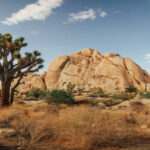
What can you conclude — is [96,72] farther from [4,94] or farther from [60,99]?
[4,94]

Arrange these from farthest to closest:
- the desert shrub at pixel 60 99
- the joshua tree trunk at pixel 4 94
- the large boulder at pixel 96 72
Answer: the large boulder at pixel 96 72 < the desert shrub at pixel 60 99 < the joshua tree trunk at pixel 4 94

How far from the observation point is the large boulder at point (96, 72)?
48688 mm

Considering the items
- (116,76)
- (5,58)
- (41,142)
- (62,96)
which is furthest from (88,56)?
(41,142)

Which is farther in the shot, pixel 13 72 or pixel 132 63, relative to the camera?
pixel 132 63

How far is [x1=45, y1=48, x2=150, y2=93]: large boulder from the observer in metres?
48.7

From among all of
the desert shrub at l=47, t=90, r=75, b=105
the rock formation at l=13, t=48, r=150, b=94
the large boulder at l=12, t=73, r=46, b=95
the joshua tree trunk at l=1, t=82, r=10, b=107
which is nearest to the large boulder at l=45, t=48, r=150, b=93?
the rock formation at l=13, t=48, r=150, b=94

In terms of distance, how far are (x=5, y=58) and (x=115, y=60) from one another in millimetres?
41744

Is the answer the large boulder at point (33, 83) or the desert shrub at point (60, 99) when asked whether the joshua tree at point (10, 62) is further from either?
the large boulder at point (33, 83)

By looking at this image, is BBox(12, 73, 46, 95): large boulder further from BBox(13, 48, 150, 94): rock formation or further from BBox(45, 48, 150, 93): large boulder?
BBox(45, 48, 150, 93): large boulder

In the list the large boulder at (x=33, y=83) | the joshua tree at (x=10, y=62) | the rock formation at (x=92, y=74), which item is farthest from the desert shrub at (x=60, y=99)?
the large boulder at (x=33, y=83)

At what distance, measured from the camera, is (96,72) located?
53219 mm

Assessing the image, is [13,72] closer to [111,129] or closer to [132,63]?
[111,129]

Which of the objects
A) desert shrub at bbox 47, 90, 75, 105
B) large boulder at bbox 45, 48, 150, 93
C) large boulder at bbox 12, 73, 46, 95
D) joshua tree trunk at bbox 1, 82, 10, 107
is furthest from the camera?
large boulder at bbox 12, 73, 46, 95

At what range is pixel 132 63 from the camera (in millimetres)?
50750
